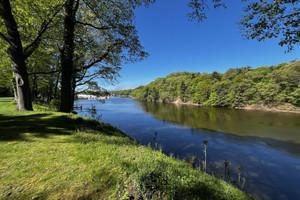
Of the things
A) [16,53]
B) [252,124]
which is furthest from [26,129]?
[252,124]

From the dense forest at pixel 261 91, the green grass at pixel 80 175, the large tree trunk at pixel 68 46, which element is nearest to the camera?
the green grass at pixel 80 175

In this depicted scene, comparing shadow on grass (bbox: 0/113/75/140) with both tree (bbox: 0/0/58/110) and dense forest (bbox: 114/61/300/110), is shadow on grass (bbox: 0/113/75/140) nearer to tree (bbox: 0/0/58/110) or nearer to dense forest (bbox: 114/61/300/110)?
tree (bbox: 0/0/58/110)

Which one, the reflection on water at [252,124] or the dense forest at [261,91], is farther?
the dense forest at [261,91]

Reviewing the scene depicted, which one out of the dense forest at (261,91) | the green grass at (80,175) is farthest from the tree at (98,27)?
the dense forest at (261,91)

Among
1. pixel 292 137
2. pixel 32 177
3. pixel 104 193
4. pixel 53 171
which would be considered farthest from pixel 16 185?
pixel 292 137

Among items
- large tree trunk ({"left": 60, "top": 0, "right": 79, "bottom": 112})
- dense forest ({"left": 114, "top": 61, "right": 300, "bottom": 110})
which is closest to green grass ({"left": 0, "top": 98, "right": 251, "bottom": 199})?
large tree trunk ({"left": 60, "top": 0, "right": 79, "bottom": 112})

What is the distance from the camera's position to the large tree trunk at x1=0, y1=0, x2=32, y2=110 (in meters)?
5.96

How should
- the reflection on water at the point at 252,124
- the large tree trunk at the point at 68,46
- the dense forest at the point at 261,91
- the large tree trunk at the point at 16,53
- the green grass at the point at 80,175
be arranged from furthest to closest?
the dense forest at the point at 261,91, the reflection on water at the point at 252,124, the large tree trunk at the point at 68,46, the large tree trunk at the point at 16,53, the green grass at the point at 80,175

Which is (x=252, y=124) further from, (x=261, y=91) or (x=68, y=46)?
(x=261, y=91)

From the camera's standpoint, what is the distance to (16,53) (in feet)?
21.9

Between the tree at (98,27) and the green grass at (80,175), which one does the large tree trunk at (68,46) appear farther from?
the green grass at (80,175)

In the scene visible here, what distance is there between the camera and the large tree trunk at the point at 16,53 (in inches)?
235

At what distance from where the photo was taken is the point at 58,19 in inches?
276

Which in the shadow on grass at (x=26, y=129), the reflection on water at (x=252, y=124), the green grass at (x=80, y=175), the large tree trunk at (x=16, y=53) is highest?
the large tree trunk at (x=16, y=53)
